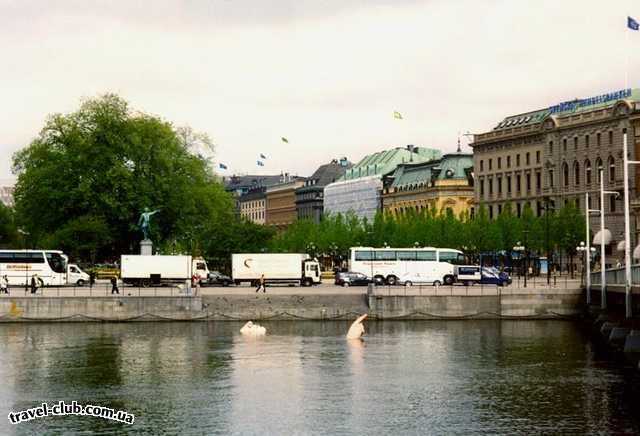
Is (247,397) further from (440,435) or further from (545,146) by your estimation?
(545,146)

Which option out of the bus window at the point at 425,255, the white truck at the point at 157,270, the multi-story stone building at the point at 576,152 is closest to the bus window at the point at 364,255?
the bus window at the point at 425,255

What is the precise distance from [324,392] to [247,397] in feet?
11.1

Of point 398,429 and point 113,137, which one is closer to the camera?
point 398,429

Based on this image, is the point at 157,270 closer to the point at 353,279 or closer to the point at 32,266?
the point at 32,266

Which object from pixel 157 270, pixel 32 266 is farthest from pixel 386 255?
pixel 32 266

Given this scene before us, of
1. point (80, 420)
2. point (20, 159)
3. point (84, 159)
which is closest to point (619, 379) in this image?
point (80, 420)

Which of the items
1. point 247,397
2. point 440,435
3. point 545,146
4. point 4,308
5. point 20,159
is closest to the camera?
point 440,435

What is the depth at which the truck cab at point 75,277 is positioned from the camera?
412 ft

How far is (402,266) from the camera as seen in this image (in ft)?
426

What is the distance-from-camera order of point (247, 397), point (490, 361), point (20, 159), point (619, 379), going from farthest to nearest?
point (20, 159) < point (490, 361) < point (619, 379) < point (247, 397)

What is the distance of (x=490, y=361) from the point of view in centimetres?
6844

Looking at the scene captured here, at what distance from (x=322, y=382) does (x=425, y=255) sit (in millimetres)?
72193

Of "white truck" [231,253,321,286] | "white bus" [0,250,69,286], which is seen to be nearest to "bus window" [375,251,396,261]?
"white truck" [231,253,321,286]

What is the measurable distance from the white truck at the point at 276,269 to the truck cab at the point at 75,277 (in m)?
13.9
